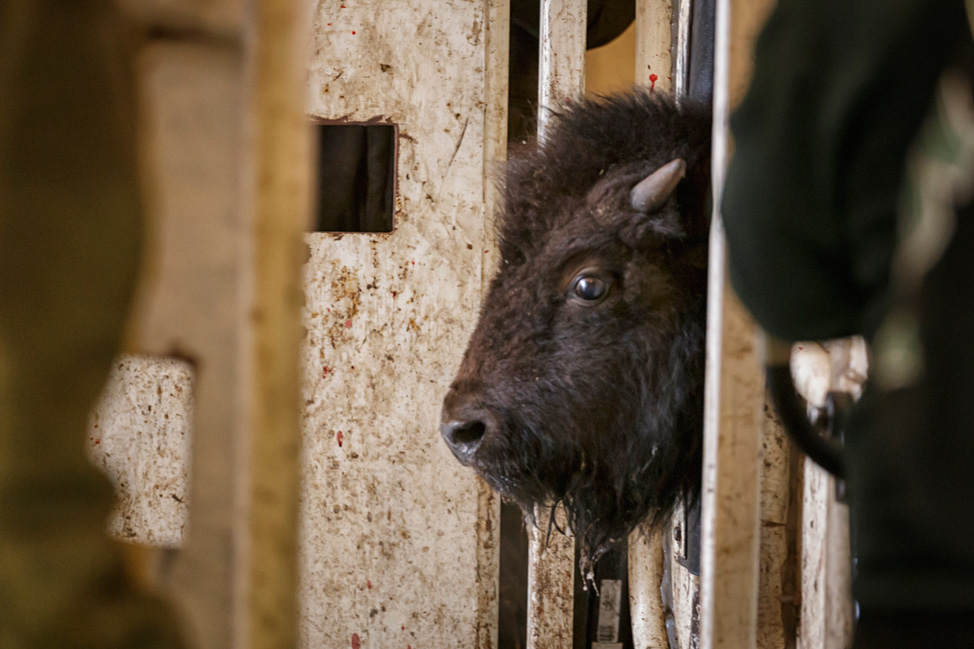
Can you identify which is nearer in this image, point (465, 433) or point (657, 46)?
point (465, 433)

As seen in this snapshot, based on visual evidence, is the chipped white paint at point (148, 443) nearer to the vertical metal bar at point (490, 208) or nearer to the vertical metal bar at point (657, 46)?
the vertical metal bar at point (490, 208)

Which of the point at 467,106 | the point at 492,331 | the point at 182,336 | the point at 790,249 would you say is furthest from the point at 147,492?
the point at 790,249

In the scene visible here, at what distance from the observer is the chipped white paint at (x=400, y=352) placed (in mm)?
2064

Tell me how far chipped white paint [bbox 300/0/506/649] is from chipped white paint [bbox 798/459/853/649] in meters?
1.26

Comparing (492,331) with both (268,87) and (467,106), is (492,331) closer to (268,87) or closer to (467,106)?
(268,87)

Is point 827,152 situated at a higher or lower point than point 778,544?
higher

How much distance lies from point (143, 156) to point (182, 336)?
0.35 feet

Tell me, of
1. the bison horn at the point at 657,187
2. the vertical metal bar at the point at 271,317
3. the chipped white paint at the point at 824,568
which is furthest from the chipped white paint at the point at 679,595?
the vertical metal bar at the point at 271,317

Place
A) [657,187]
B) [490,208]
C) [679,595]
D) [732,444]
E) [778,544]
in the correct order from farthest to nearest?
[490,208] → [679,595] → [657,187] → [778,544] → [732,444]

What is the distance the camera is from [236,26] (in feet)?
1.25

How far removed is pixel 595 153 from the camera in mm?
1246

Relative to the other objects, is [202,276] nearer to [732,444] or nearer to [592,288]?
[732,444]

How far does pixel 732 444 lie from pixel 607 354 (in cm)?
47

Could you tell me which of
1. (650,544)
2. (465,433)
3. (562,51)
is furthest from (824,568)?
(562,51)
